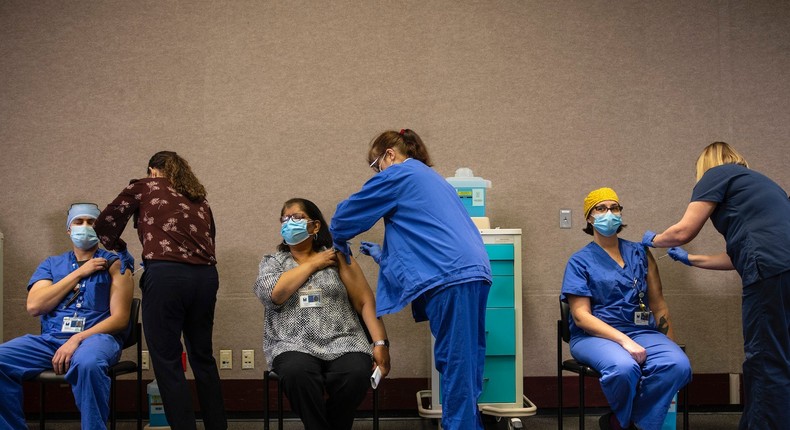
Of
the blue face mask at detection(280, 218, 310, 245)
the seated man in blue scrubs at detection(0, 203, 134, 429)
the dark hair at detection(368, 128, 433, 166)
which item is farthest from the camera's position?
the blue face mask at detection(280, 218, 310, 245)

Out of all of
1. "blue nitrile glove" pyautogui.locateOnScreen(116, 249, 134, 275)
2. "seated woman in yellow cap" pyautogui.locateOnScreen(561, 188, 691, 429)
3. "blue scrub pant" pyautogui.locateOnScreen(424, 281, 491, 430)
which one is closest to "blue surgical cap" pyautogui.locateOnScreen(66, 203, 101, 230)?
"blue nitrile glove" pyautogui.locateOnScreen(116, 249, 134, 275)

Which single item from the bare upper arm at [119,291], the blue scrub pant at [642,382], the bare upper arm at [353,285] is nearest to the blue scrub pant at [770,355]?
the blue scrub pant at [642,382]

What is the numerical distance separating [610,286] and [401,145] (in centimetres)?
115

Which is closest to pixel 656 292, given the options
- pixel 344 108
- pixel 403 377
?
pixel 403 377

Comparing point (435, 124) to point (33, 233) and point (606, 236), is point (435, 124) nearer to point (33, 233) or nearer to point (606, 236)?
point (606, 236)

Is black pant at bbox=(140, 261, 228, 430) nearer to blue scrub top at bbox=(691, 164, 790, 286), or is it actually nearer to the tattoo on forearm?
the tattoo on forearm

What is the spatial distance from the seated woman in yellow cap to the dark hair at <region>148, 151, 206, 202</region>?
5.61ft

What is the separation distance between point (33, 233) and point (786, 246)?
3.70 metres

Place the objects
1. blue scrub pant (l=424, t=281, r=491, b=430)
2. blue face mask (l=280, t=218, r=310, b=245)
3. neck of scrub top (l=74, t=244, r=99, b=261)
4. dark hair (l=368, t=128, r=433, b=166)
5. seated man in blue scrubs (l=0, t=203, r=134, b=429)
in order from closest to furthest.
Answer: blue scrub pant (l=424, t=281, r=491, b=430), dark hair (l=368, t=128, r=433, b=166), seated man in blue scrubs (l=0, t=203, r=134, b=429), blue face mask (l=280, t=218, r=310, b=245), neck of scrub top (l=74, t=244, r=99, b=261)

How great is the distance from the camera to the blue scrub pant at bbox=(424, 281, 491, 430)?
7.29 feet

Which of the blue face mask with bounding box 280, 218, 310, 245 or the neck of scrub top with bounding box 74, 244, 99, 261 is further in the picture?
the neck of scrub top with bounding box 74, 244, 99, 261

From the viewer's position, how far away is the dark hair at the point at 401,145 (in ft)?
8.20

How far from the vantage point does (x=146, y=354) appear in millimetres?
3498

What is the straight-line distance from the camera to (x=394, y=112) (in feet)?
11.7
